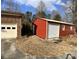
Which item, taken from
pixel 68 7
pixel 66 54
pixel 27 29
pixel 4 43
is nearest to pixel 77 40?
pixel 66 54

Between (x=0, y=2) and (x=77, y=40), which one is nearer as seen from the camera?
(x=0, y=2)

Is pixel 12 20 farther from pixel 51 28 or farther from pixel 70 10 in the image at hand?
pixel 70 10

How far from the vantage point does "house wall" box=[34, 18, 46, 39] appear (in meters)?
2.50

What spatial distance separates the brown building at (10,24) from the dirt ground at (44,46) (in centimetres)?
10

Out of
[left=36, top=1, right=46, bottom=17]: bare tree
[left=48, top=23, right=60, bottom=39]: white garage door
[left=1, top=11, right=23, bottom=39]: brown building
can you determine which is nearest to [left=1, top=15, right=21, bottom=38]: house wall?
[left=1, top=11, right=23, bottom=39]: brown building

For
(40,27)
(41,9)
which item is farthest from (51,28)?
(41,9)

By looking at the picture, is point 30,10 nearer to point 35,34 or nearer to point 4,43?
point 35,34

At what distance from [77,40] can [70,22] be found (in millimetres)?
233

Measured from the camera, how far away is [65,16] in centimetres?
261

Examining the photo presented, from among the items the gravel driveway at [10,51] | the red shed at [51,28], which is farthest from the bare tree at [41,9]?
the gravel driveway at [10,51]

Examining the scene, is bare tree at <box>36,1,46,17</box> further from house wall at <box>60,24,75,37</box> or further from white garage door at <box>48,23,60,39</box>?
house wall at <box>60,24,75,37</box>

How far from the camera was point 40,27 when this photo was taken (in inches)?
99.2

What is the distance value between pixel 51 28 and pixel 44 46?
22 cm

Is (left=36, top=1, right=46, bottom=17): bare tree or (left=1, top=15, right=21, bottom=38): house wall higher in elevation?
(left=36, top=1, right=46, bottom=17): bare tree
